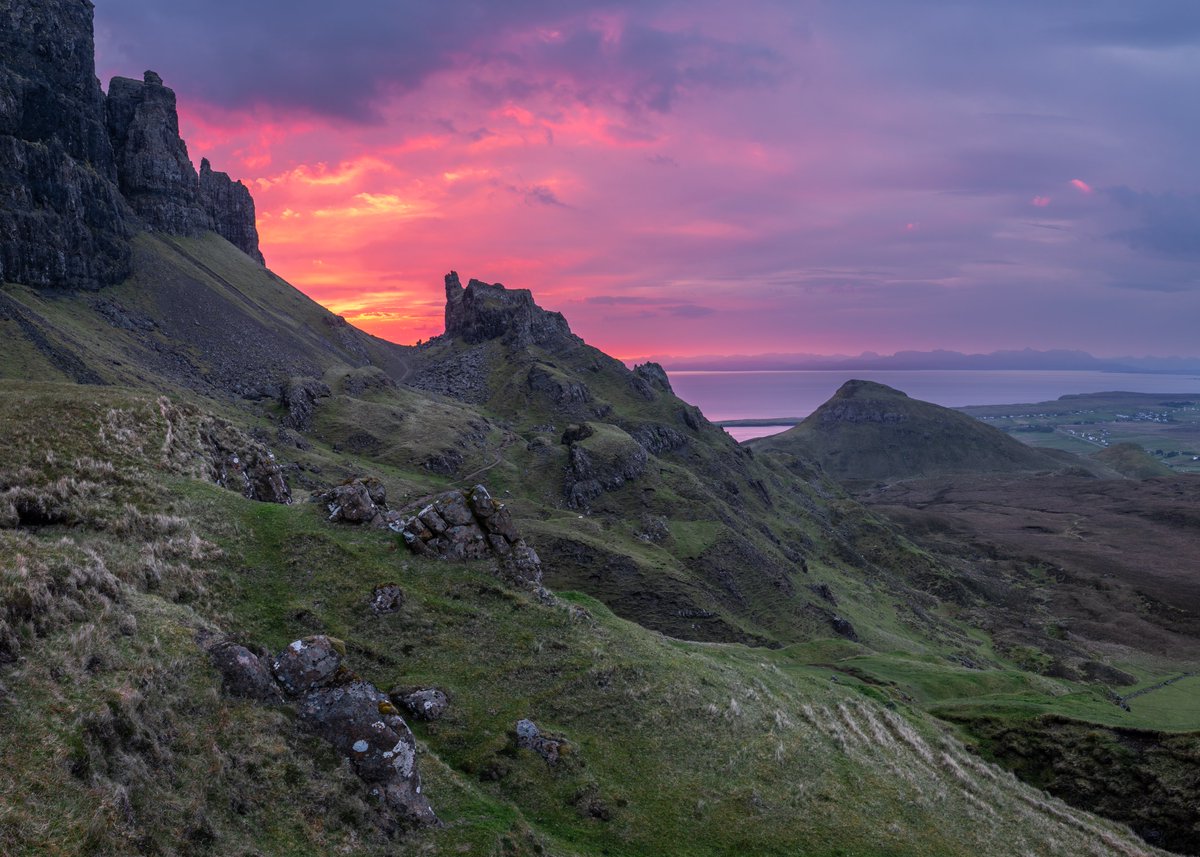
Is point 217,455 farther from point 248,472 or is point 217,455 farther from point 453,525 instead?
point 453,525

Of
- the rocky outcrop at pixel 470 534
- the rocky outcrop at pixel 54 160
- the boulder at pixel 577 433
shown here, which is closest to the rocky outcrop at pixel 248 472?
the rocky outcrop at pixel 470 534

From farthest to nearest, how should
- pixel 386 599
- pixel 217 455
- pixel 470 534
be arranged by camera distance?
pixel 217 455, pixel 470 534, pixel 386 599

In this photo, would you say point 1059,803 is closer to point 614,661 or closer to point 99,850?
point 614,661

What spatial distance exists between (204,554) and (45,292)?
466 ft

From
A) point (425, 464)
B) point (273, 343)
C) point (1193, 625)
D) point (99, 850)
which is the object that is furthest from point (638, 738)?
point (273, 343)

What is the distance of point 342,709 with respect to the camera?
22.8m

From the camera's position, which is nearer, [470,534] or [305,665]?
[305,665]

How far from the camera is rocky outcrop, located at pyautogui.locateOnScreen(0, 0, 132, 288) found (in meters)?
132

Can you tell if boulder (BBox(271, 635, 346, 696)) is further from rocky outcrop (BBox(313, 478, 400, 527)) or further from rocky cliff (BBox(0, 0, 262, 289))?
rocky cliff (BBox(0, 0, 262, 289))

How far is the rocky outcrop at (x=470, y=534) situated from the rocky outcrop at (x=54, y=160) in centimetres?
13619

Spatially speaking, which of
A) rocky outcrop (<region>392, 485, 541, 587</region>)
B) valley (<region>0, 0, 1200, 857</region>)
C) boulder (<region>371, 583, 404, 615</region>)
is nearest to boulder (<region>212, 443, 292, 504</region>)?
valley (<region>0, 0, 1200, 857</region>)

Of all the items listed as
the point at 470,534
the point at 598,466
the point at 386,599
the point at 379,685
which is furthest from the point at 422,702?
the point at 598,466

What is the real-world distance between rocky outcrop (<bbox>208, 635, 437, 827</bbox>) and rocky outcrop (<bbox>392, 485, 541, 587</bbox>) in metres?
15.2

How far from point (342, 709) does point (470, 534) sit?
716 inches
